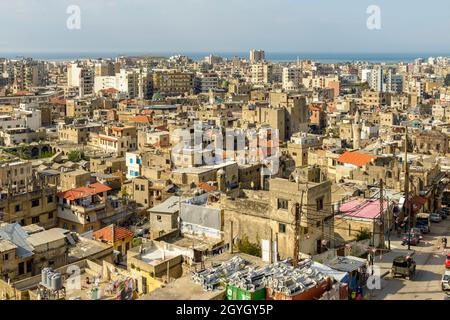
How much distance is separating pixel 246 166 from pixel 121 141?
44.3 feet

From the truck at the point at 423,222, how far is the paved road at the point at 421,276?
0.77ft

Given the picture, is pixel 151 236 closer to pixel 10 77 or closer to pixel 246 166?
pixel 246 166

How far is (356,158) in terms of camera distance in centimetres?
2509

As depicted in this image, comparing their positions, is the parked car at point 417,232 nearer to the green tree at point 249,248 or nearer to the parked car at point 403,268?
the parked car at point 403,268

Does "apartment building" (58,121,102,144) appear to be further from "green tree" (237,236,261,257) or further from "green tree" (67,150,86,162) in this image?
"green tree" (237,236,261,257)

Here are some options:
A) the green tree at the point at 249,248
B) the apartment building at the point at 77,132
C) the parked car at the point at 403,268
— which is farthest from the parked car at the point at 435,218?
the apartment building at the point at 77,132

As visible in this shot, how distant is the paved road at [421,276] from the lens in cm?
1157

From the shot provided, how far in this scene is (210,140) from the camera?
3059 cm

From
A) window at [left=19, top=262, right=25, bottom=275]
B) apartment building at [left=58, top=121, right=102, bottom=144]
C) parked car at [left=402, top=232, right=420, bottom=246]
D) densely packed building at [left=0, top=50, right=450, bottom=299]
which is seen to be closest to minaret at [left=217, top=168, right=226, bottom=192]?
densely packed building at [left=0, top=50, right=450, bottom=299]

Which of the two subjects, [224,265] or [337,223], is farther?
[337,223]

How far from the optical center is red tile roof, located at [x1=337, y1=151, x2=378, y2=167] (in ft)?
79.6

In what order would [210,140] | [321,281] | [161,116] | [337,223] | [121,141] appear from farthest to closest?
[161,116], [121,141], [210,140], [337,223], [321,281]
